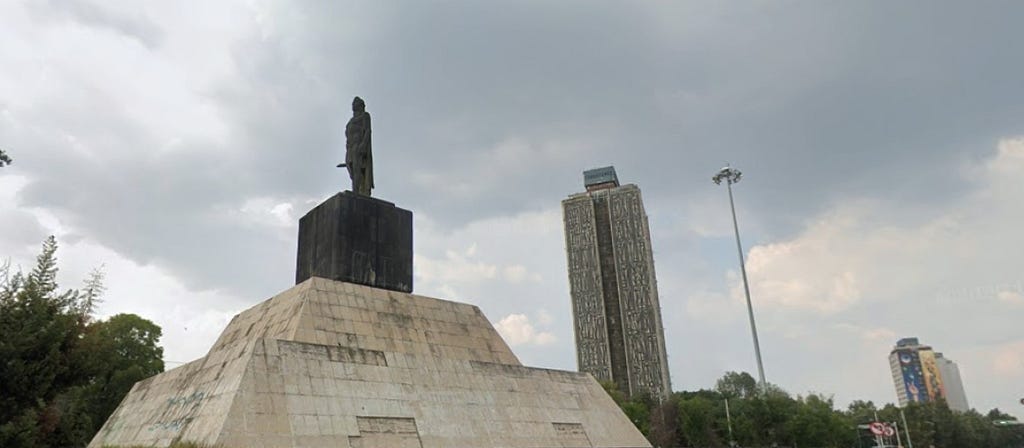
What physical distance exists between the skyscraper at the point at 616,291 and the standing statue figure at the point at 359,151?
59.6m

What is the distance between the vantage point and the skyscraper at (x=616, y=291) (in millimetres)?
74625

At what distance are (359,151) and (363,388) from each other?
27.1 feet

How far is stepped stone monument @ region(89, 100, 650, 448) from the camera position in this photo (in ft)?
39.5

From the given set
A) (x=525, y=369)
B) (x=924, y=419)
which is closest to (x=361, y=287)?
(x=525, y=369)

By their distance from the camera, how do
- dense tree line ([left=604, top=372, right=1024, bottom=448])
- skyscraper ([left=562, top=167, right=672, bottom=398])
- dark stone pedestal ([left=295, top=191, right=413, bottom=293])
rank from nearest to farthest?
dark stone pedestal ([left=295, top=191, right=413, bottom=293]) → dense tree line ([left=604, top=372, right=1024, bottom=448]) → skyscraper ([left=562, top=167, right=672, bottom=398])

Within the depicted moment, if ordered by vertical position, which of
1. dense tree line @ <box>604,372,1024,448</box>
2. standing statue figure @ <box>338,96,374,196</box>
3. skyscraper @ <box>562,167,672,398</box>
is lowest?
dense tree line @ <box>604,372,1024,448</box>

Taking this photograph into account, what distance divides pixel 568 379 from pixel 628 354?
60109 mm

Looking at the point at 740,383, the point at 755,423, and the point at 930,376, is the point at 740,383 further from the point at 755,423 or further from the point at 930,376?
the point at 930,376

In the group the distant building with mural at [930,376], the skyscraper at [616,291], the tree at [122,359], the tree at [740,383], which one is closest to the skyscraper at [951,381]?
the distant building with mural at [930,376]

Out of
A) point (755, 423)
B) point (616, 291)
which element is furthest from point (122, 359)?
point (616, 291)

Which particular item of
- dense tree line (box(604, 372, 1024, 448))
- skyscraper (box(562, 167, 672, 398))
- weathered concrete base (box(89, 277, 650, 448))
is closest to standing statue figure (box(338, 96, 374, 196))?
weathered concrete base (box(89, 277, 650, 448))

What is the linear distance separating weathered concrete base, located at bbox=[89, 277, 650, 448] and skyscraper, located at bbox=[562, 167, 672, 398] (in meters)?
58.8

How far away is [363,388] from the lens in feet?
43.9

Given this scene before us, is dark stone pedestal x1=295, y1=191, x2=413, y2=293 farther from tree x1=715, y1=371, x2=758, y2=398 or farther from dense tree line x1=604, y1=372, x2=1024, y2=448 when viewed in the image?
tree x1=715, y1=371, x2=758, y2=398
